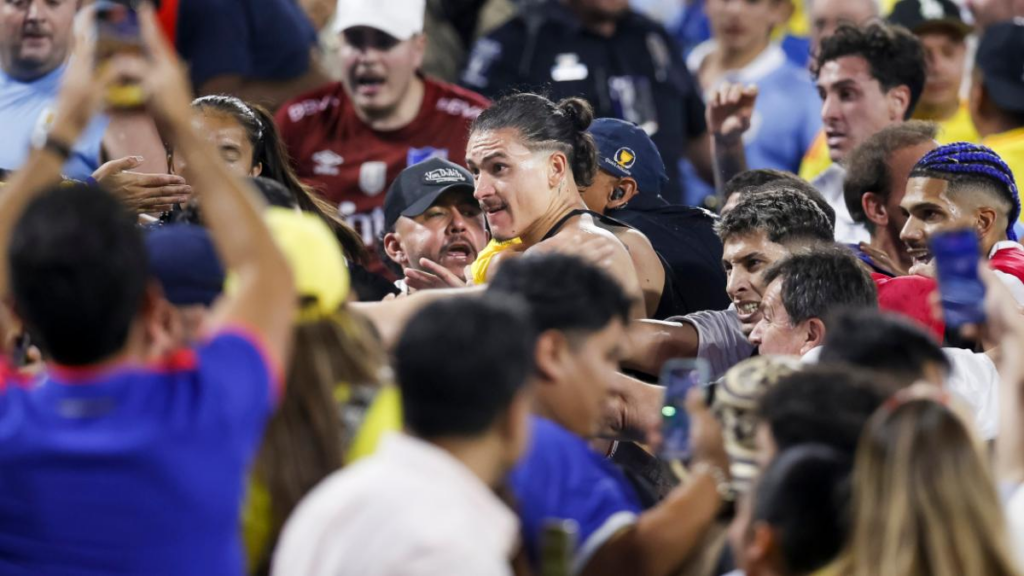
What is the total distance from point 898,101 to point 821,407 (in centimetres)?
448

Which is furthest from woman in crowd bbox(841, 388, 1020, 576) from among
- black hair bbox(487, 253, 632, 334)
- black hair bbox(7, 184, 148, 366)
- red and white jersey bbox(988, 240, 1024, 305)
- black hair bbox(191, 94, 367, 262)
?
black hair bbox(191, 94, 367, 262)

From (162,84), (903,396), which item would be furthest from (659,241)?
(162,84)

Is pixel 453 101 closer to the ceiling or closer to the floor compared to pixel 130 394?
closer to the floor

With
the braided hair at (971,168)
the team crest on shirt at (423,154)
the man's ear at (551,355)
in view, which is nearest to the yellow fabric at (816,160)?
the team crest on shirt at (423,154)

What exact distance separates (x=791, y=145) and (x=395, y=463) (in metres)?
5.99

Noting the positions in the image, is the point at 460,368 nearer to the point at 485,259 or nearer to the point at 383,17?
the point at 485,259

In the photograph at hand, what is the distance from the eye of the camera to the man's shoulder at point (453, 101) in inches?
297

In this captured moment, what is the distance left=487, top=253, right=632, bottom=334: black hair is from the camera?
11.3 feet

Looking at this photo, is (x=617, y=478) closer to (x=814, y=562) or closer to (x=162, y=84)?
(x=814, y=562)

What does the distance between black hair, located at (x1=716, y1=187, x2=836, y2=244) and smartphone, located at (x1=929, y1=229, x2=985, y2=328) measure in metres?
2.16

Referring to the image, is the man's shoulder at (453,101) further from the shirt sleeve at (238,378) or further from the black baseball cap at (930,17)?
the shirt sleeve at (238,378)

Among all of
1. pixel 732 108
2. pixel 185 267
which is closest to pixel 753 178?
pixel 732 108

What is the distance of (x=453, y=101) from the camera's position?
758 centimetres

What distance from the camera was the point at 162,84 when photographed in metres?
2.78
